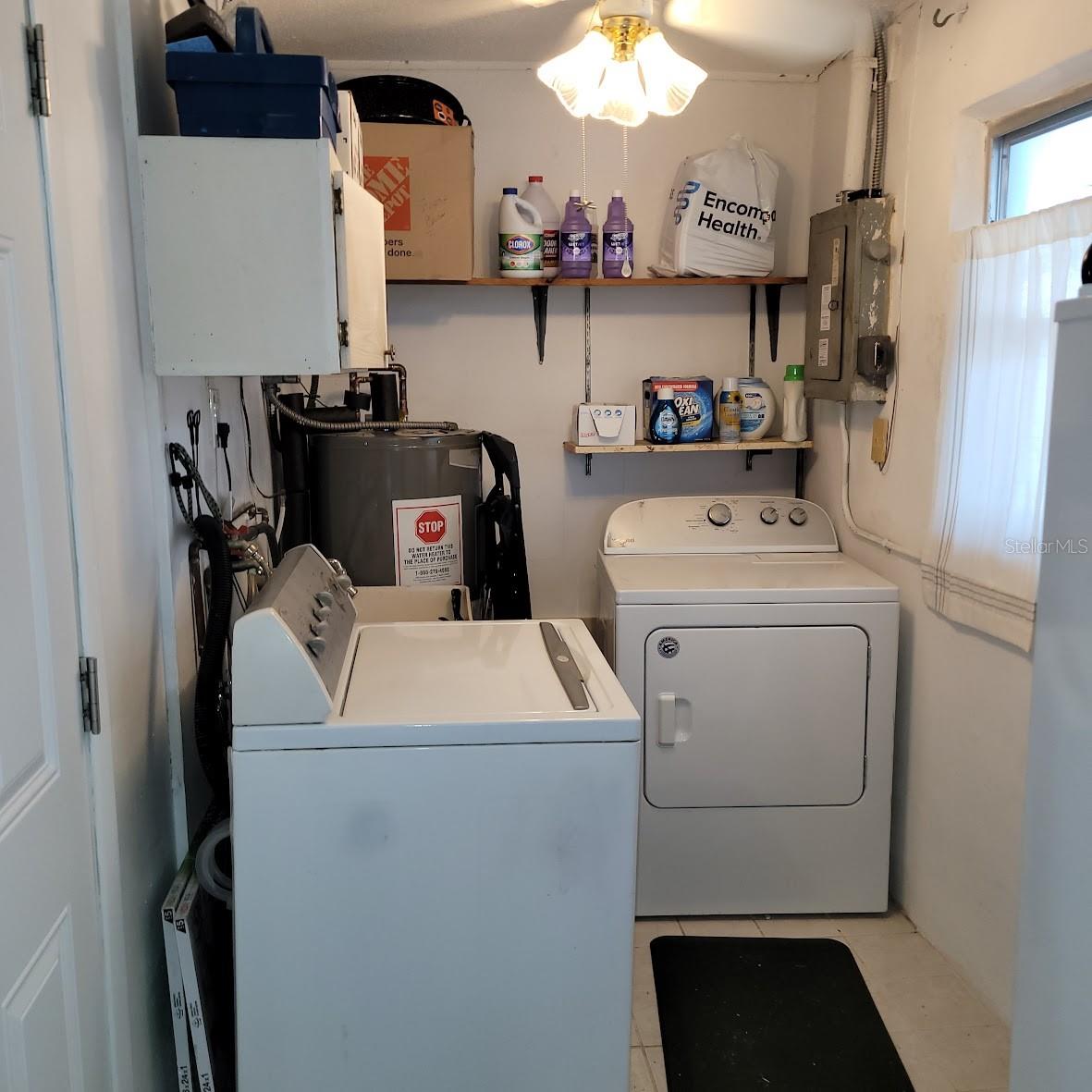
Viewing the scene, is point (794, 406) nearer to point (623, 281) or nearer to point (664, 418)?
point (664, 418)

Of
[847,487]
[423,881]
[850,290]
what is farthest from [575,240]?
[423,881]

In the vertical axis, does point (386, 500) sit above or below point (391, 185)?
below

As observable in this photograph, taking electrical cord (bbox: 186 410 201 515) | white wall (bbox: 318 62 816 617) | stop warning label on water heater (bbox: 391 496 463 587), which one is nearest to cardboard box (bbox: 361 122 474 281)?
white wall (bbox: 318 62 816 617)

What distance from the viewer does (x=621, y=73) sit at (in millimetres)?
2396

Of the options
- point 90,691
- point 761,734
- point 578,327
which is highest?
point 578,327

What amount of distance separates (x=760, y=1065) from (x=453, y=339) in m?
2.24

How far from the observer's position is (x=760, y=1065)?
2129mm

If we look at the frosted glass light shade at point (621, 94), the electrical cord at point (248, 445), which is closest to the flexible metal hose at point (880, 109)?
the frosted glass light shade at point (621, 94)

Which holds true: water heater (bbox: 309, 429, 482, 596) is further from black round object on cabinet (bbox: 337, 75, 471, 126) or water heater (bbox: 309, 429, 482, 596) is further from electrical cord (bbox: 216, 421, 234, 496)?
black round object on cabinet (bbox: 337, 75, 471, 126)

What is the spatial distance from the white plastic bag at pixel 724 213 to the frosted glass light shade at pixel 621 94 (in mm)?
621

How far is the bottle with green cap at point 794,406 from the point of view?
3188 millimetres

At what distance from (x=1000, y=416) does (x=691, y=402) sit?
117 cm

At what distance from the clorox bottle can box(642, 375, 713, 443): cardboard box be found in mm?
516

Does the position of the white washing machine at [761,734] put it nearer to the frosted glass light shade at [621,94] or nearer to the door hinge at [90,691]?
the frosted glass light shade at [621,94]
